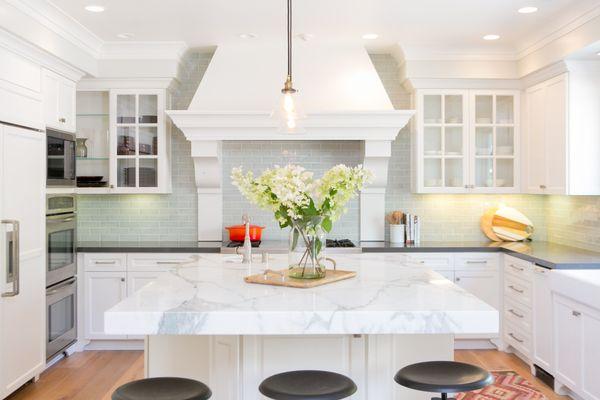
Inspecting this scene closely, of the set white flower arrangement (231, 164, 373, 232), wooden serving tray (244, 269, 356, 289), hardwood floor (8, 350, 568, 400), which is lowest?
hardwood floor (8, 350, 568, 400)

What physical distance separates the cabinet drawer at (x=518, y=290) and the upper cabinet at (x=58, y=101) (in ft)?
12.7

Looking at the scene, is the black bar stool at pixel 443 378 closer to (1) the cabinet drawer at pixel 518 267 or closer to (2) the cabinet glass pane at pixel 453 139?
(1) the cabinet drawer at pixel 518 267

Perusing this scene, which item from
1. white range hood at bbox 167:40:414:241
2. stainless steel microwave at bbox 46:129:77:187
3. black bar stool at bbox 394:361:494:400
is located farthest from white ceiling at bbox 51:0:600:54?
black bar stool at bbox 394:361:494:400

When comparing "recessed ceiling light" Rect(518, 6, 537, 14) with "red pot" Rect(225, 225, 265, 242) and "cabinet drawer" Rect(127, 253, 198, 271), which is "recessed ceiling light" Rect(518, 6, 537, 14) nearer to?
"red pot" Rect(225, 225, 265, 242)

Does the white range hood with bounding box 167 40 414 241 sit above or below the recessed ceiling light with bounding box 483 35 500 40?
below

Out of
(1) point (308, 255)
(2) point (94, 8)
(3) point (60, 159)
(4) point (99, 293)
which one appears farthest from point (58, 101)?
(1) point (308, 255)

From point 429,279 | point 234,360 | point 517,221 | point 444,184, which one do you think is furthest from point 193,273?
point 517,221

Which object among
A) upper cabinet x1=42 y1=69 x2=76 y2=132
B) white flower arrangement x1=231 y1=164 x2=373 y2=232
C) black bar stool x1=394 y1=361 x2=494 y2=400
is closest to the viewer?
black bar stool x1=394 y1=361 x2=494 y2=400

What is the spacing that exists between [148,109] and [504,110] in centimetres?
334

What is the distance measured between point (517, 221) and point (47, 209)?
4108mm

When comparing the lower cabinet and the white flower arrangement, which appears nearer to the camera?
the white flower arrangement

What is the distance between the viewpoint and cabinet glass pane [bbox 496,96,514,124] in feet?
18.6

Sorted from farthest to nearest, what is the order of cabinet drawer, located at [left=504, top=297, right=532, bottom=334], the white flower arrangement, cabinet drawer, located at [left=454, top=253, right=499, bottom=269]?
cabinet drawer, located at [left=454, top=253, right=499, bottom=269] < cabinet drawer, located at [left=504, top=297, right=532, bottom=334] < the white flower arrangement

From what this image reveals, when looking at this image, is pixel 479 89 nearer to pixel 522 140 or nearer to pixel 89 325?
pixel 522 140
